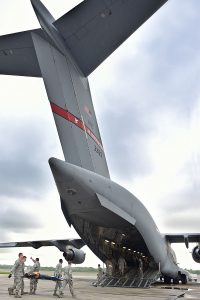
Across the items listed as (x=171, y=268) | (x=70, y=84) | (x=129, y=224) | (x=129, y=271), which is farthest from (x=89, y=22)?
(x=171, y=268)

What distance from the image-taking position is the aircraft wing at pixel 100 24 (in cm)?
990

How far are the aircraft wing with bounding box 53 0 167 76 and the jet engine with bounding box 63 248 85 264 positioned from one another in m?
8.62

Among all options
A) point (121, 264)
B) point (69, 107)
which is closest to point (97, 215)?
point (69, 107)

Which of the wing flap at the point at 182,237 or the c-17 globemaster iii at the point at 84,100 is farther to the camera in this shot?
the wing flap at the point at 182,237

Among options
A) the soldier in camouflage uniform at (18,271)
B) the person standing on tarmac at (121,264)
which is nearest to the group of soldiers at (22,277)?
the soldier in camouflage uniform at (18,271)

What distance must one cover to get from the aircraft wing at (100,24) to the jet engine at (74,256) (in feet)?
28.3

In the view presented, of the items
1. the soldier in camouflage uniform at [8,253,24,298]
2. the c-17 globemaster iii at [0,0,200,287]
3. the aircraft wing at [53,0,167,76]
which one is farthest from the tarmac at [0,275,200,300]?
the aircraft wing at [53,0,167,76]

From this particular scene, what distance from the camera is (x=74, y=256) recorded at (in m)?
15.8

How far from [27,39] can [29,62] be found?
1.19 meters

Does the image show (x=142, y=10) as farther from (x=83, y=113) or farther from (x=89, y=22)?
(x=83, y=113)

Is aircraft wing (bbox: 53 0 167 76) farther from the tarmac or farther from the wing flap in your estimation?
the wing flap

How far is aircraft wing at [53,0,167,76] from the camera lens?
32.5 ft

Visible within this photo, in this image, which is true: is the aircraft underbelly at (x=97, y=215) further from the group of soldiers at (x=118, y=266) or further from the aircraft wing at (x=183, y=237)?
the aircraft wing at (x=183, y=237)

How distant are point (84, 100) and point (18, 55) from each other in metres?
2.69
